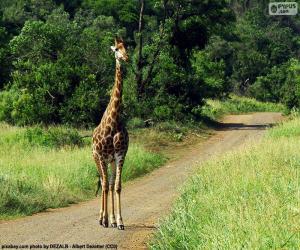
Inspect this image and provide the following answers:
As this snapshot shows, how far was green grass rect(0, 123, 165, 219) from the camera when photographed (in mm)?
12602

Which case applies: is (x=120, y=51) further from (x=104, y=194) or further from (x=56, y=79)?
(x=56, y=79)

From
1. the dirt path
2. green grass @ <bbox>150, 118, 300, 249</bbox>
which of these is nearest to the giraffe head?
green grass @ <bbox>150, 118, 300, 249</bbox>

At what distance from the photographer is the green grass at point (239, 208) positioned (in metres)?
6.03

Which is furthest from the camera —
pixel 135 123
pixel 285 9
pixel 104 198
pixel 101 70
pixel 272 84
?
pixel 272 84

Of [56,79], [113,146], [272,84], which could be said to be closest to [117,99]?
[113,146]

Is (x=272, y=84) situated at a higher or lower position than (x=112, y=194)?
lower

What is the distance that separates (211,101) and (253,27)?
4086 centimetres

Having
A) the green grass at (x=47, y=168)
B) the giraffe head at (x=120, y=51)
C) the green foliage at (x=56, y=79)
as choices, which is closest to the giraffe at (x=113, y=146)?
the giraffe head at (x=120, y=51)

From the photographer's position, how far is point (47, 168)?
1566 centimetres

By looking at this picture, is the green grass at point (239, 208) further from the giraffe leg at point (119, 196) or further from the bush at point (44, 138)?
the bush at point (44, 138)

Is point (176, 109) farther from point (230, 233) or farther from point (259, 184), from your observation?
point (230, 233)

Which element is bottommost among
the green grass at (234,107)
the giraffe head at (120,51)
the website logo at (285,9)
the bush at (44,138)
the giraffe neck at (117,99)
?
the green grass at (234,107)

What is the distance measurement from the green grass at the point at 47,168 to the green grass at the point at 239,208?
138 inches

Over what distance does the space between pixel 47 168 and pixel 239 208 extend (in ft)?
29.7
